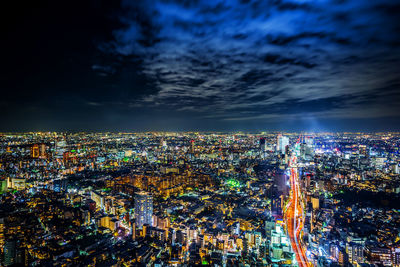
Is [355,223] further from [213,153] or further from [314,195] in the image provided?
[213,153]

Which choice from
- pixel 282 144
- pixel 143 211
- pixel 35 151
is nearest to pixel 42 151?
pixel 35 151

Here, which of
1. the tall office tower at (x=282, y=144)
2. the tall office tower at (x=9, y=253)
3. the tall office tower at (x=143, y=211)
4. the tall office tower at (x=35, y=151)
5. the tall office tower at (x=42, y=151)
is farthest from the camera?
the tall office tower at (x=282, y=144)

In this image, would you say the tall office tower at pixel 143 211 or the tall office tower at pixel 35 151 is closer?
the tall office tower at pixel 143 211

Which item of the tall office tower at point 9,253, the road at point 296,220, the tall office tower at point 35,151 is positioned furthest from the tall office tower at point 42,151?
the road at point 296,220

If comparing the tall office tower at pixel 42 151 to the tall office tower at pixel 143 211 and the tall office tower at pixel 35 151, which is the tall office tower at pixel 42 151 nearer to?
the tall office tower at pixel 35 151

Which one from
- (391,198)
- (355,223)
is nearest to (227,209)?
(355,223)

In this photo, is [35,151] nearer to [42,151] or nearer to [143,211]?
[42,151]

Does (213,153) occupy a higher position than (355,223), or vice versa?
(213,153)

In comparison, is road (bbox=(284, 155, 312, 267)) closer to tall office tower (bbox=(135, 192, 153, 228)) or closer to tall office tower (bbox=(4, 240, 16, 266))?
tall office tower (bbox=(135, 192, 153, 228))
